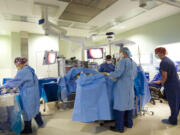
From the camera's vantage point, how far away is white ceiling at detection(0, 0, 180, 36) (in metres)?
3.40

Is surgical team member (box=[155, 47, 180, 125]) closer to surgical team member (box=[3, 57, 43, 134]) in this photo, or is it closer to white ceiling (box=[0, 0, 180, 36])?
white ceiling (box=[0, 0, 180, 36])

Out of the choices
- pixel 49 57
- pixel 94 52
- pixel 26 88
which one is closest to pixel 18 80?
pixel 26 88

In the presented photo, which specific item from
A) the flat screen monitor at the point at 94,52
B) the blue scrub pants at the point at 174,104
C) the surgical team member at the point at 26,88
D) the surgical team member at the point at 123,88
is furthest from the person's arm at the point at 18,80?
the blue scrub pants at the point at 174,104

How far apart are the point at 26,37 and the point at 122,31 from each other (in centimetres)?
422

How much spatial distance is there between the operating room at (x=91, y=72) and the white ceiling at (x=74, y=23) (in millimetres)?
25

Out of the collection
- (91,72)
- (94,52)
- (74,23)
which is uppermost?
(74,23)

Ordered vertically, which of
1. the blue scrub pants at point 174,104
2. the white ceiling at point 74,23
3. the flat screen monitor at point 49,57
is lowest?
the blue scrub pants at point 174,104

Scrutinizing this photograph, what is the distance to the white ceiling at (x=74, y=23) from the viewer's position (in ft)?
11.2

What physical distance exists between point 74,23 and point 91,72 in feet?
10.1

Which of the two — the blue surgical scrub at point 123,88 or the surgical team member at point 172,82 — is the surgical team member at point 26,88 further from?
the surgical team member at point 172,82

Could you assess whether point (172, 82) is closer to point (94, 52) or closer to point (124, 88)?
point (124, 88)

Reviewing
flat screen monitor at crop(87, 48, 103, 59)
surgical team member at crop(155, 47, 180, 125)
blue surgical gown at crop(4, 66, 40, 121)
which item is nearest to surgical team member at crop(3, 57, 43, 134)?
blue surgical gown at crop(4, 66, 40, 121)

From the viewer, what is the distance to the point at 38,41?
6039 mm

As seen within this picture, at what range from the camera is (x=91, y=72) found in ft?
7.70
